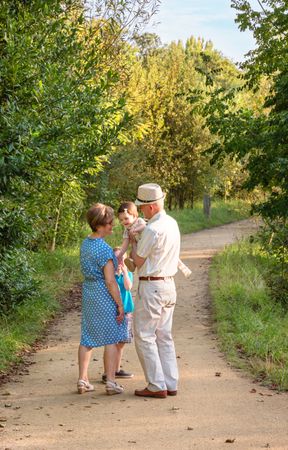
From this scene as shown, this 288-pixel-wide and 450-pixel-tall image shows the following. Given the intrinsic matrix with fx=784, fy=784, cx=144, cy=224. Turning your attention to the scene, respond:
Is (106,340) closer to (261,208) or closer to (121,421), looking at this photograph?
(121,421)

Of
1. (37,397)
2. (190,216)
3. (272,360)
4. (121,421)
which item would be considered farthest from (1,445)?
(190,216)

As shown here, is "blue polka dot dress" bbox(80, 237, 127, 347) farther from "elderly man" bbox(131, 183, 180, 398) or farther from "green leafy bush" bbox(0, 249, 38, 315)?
"green leafy bush" bbox(0, 249, 38, 315)

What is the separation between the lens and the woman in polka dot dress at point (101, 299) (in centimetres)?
736

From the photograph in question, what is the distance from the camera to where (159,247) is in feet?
23.4

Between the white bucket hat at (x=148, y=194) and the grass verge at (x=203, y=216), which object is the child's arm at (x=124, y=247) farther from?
the grass verge at (x=203, y=216)

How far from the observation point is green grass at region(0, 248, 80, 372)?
939 cm

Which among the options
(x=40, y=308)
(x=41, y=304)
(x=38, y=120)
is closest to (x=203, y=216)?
(x=41, y=304)

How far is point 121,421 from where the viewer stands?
646cm

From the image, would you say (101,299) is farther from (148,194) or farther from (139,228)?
(148,194)

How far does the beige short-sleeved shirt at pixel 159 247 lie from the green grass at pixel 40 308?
7.85 ft

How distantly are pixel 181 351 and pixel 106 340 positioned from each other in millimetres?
2469

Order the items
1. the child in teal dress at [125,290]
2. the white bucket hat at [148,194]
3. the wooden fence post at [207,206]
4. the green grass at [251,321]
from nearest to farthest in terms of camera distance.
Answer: the white bucket hat at [148,194], the child in teal dress at [125,290], the green grass at [251,321], the wooden fence post at [207,206]

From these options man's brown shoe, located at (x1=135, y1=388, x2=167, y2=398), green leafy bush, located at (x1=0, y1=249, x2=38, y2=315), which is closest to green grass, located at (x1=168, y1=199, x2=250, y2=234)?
green leafy bush, located at (x1=0, y1=249, x2=38, y2=315)

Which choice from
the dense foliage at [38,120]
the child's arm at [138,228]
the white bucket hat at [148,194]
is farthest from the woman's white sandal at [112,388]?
the dense foliage at [38,120]
